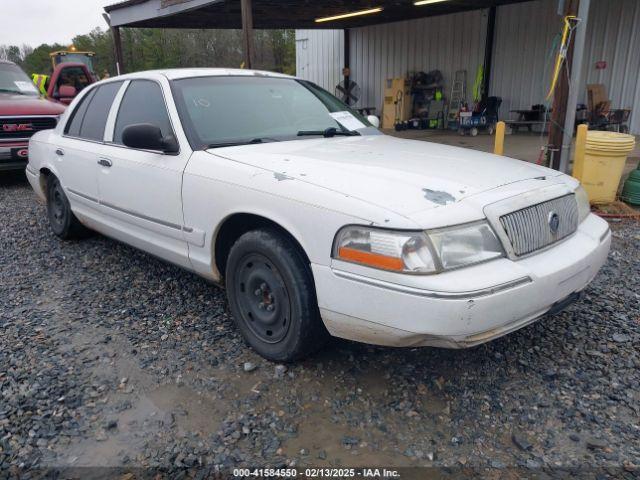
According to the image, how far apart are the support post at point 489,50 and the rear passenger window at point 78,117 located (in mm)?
11467

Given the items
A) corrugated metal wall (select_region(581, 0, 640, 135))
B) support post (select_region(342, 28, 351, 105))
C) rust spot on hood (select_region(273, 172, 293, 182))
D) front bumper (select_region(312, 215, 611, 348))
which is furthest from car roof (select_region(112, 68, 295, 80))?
support post (select_region(342, 28, 351, 105))

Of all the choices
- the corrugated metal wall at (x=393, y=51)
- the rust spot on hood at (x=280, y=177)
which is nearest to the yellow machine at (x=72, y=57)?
the corrugated metal wall at (x=393, y=51)

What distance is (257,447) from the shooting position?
2.35 meters

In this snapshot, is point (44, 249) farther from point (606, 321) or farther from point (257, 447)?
point (606, 321)

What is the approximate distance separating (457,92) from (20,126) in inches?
454

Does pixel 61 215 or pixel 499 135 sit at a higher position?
pixel 499 135

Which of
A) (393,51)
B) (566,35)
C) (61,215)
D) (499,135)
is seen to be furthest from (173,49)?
(566,35)

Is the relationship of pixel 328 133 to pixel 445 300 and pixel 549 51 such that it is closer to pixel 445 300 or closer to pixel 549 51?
pixel 445 300

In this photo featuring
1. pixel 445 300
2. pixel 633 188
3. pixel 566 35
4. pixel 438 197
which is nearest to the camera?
pixel 445 300

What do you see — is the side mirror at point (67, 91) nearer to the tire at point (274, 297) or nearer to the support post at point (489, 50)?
the tire at point (274, 297)

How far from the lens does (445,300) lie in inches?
86.8

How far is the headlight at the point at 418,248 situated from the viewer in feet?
7.50

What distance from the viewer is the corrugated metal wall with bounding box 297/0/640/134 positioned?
11766 mm

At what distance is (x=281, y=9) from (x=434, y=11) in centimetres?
463
